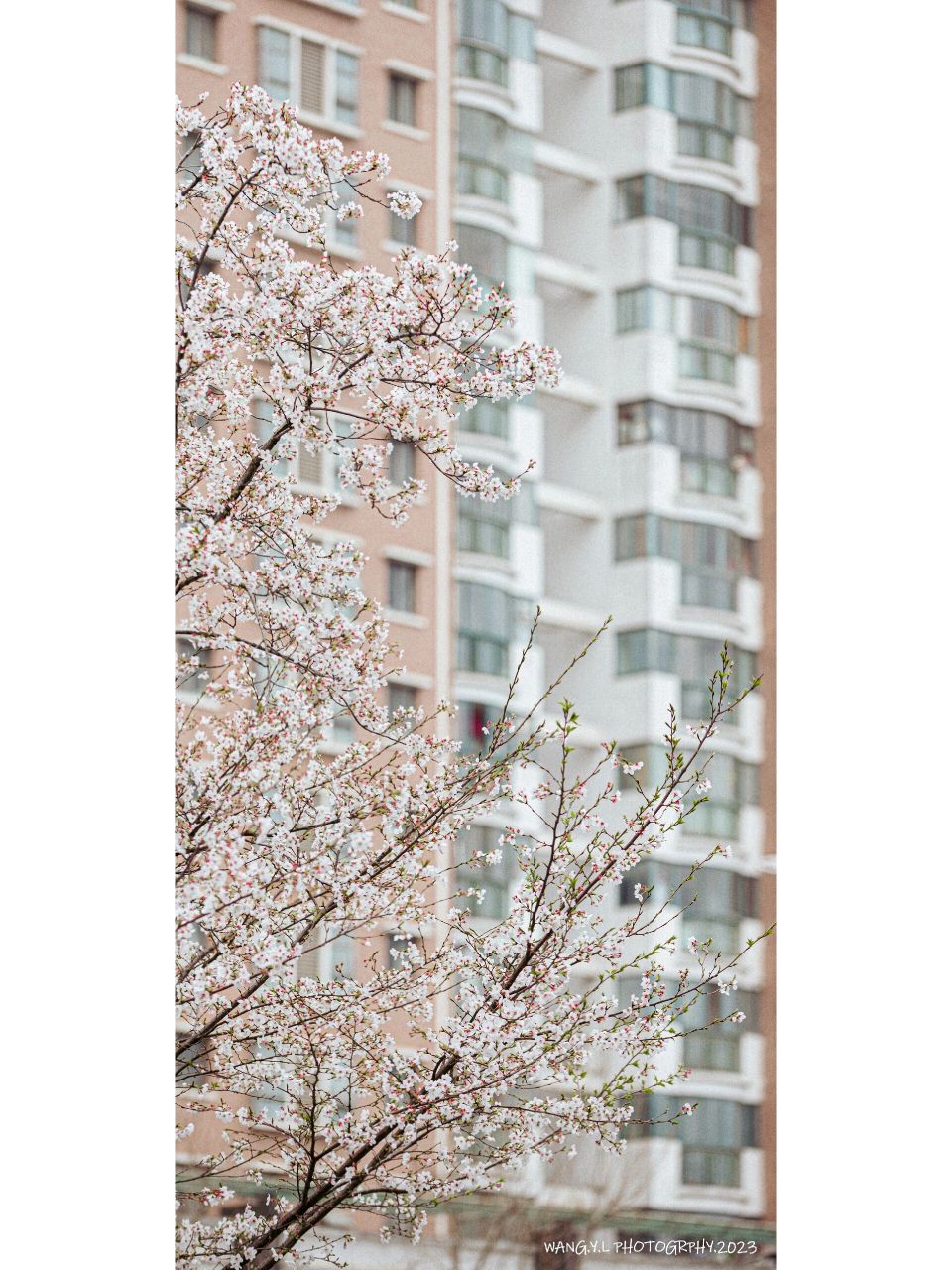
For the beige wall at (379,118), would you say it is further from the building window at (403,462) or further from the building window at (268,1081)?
the building window at (268,1081)

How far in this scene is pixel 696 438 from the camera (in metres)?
3.90

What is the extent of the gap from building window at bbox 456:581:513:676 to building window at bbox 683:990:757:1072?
0.78 metres

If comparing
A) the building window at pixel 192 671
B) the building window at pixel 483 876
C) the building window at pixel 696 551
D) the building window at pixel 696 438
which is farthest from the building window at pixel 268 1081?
the building window at pixel 696 438

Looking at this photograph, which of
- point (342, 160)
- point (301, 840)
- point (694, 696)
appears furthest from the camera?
point (694, 696)

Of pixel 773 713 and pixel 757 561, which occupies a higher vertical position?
pixel 757 561

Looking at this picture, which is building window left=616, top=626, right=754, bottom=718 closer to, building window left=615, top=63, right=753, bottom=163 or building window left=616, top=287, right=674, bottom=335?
building window left=616, top=287, right=674, bottom=335

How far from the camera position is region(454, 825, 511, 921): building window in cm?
346

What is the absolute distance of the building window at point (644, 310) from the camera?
3855mm

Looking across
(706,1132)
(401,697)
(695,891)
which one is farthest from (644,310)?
(706,1132)

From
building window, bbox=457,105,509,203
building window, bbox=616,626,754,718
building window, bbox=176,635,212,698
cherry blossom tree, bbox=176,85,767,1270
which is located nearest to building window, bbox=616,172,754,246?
building window, bbox=457,105,509,203
